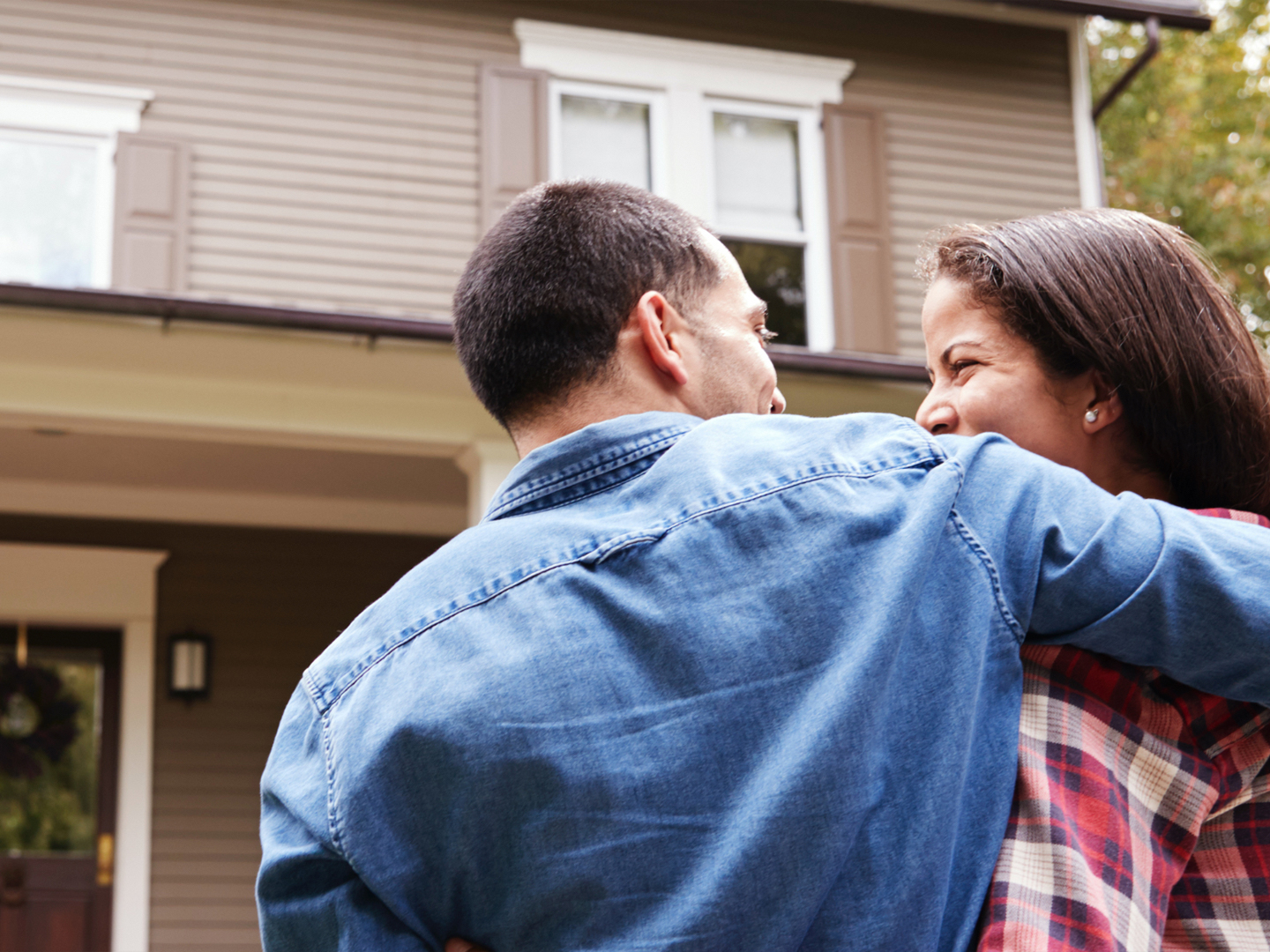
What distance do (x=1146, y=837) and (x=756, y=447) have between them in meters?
0.46

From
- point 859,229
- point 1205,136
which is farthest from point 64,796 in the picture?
point 1205,136

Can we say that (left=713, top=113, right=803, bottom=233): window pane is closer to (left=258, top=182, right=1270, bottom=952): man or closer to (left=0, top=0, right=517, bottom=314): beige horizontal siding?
(left=0, top=0, right=517, bottom=314): beige horizontal siding

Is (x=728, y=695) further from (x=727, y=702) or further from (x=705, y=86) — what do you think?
(x=705, y=86)

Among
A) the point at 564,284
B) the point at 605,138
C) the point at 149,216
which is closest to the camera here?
the point at 564,284

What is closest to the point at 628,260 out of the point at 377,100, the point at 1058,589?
the point at 1058,589

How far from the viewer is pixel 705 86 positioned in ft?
25.3

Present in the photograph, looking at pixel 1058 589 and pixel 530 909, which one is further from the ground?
pixel 1058 589

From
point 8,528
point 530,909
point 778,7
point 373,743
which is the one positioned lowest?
point 530,909

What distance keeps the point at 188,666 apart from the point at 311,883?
640cm

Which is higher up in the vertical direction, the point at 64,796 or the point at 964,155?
the point at 964,155

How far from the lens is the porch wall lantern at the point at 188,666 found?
7018mm

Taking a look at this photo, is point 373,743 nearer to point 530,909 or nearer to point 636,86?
point 530,909

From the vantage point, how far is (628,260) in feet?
4.47

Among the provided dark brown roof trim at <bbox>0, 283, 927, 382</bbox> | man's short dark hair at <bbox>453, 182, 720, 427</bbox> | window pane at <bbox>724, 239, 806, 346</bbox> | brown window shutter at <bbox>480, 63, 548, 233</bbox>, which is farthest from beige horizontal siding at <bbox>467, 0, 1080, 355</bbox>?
man's short dark hair at <bbox>453, 182, 720, 427</bbox>
